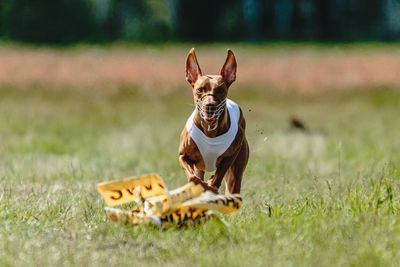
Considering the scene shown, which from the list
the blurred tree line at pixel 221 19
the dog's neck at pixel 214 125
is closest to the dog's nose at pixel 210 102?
the dog's neck at pixel 214 125

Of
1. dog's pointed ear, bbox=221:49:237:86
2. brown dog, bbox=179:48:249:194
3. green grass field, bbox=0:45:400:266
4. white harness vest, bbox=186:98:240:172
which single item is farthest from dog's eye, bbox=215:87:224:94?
green grass field, bbox=0:45:400:266

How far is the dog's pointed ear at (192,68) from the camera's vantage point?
471cm

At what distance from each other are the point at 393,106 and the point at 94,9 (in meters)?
31.5

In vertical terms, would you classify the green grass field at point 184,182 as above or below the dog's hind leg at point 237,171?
below

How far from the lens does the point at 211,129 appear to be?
4.62 metres

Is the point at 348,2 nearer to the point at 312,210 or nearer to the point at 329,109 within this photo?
the point at 329,109

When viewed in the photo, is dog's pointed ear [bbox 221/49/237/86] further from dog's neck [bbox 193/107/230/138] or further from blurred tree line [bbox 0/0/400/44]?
blurred tree line [bbox 0/0/400/44]

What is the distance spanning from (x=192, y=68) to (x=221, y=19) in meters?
39.4

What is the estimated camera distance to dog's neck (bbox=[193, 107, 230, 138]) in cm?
461

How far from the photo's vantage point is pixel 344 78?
1742 cm

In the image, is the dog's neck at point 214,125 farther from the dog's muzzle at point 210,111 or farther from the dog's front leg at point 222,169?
the dog's front leg at point 222,169

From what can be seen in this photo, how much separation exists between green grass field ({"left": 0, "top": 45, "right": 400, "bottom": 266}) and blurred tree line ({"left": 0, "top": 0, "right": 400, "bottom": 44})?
2612 centimetres

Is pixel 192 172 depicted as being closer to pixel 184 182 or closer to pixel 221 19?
pixel 184 182

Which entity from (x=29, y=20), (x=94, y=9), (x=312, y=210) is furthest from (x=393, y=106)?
(x=94, y=9)
